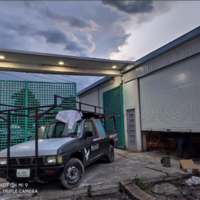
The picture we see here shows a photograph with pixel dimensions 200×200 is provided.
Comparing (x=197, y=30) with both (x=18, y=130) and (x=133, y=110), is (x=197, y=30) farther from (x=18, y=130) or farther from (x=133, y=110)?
(x=18, y=130)

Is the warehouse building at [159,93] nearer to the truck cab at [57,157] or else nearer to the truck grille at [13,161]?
the truck cab at [57,157]

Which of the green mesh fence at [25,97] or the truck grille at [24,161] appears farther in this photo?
the green mesh fence at [25,97]

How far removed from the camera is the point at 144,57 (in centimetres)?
1016

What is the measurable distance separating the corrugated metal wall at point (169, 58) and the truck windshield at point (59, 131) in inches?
205

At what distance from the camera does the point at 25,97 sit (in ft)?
34.2

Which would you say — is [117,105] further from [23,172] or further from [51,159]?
[23,172]

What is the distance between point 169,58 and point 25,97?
24.3ft

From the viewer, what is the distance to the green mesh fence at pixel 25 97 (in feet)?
32.6

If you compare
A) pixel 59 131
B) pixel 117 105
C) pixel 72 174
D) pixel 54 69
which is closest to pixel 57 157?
pixel 72 174

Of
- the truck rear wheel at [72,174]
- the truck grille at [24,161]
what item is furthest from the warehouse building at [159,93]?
the truck grille at [24,161]

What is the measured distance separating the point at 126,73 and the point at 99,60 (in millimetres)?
2674

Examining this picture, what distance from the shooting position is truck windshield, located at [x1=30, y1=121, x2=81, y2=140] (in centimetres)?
593

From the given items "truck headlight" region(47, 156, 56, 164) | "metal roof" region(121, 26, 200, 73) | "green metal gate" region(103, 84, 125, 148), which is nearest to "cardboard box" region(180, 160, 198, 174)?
"truck headlight" region(47, 156, 56, 164)

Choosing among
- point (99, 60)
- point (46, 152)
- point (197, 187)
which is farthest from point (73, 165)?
point (99, 60)
